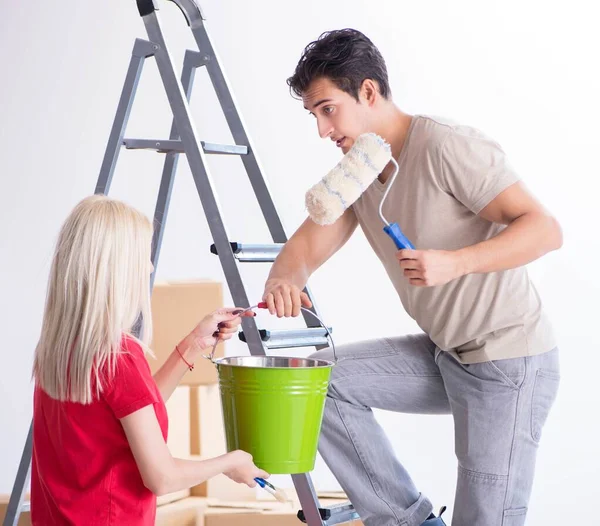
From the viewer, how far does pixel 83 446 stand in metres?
1.88

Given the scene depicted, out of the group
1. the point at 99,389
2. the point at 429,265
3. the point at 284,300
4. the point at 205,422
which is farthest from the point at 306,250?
the point at 205,422

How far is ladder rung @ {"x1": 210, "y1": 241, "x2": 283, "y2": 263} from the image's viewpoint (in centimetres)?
253

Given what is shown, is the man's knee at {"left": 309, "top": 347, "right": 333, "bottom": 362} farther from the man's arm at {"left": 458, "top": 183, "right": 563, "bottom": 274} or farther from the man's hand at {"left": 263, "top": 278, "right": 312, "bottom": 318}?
the man's arm at {"left": 458, "top": 183, "right": 563, "bottom": 274}

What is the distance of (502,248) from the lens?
2.03m

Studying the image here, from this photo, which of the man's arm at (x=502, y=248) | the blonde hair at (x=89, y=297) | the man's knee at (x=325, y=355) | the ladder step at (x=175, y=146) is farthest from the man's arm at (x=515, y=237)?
the ladder step at (x=175, y=146)

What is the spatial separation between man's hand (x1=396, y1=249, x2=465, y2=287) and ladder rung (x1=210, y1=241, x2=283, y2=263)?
0.69 metres

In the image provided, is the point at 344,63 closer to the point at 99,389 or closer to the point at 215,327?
the point at 215,327

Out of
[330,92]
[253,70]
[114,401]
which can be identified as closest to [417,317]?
[330,92]

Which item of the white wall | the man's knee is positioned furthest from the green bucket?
the white wall

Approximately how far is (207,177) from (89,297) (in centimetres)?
82

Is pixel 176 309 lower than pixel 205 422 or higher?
higher

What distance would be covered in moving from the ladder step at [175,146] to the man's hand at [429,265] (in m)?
1.00

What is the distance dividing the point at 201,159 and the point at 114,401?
998 millimetres

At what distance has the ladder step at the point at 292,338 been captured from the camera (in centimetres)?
245
